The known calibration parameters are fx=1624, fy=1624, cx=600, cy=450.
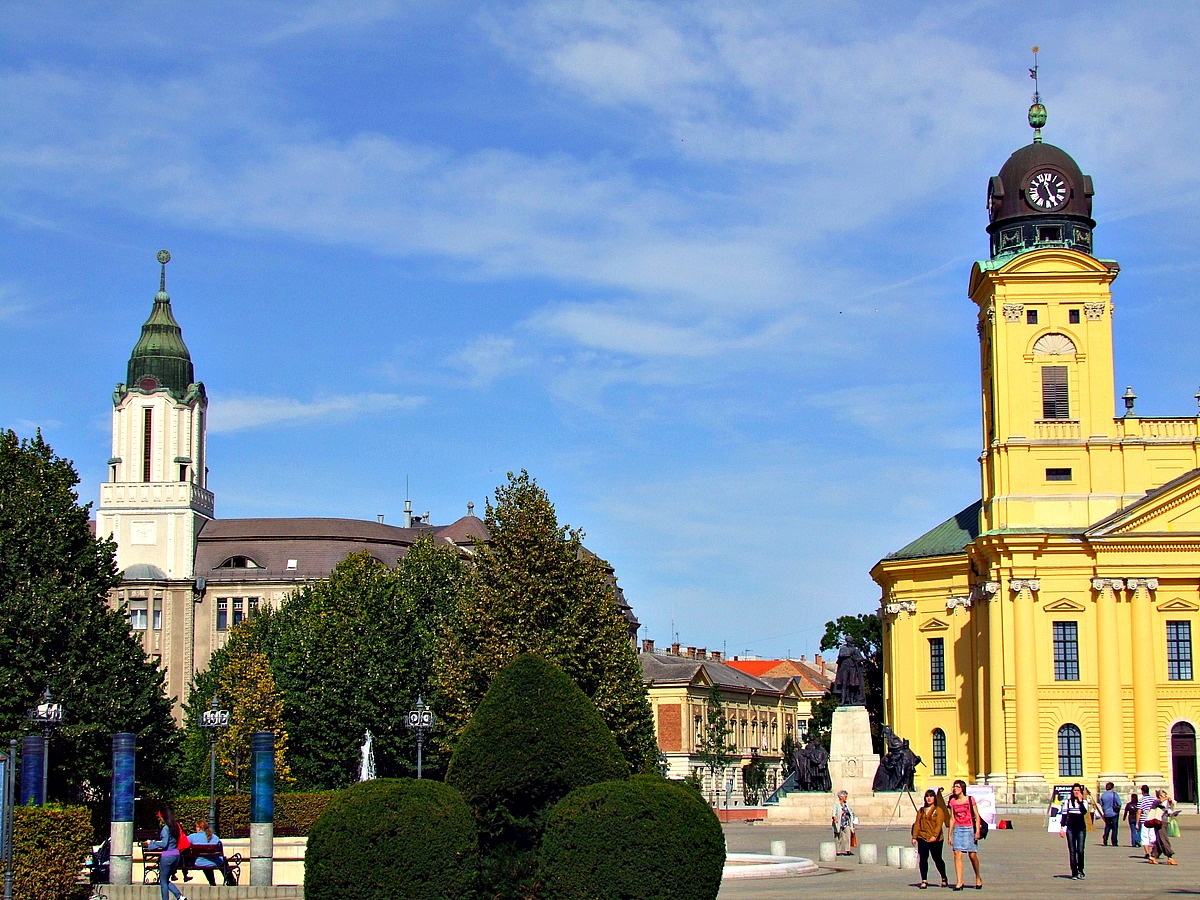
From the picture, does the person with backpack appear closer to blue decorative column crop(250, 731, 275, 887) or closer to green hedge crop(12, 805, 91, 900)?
green hedge crop(12, 805, 91, 900)

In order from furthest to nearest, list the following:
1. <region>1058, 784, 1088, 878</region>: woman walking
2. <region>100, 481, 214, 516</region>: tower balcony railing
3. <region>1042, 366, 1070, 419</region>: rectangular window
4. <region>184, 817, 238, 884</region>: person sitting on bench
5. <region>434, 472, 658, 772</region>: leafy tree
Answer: <region>100, 481, 214, 516</region>: tower balcony railing, <region>1042, 366, 1070, 419</region>: rectangular window, <region>434, 472, 658, 772</region>: leafy tree, <region>1058, 784, 1088, 878</region>: woman walking, <region>184, 817, 238, 884</region>: person sitting on bench

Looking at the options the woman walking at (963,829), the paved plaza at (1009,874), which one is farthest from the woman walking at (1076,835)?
the woman walking at (963,829)

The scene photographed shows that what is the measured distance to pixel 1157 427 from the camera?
67.1 meters

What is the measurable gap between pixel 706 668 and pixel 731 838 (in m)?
84.1

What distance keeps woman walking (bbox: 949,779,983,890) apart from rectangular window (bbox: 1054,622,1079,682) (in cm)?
4097

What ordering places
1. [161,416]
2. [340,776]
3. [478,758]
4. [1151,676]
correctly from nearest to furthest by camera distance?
[478,758], [340,776], [1151,676], [161,416]

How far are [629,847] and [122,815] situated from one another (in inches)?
643

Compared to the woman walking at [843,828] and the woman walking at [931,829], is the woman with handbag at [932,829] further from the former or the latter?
the woman walking at [843,828]

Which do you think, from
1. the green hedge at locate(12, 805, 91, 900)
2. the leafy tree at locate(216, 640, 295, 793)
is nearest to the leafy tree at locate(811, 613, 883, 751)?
the leafy tree at locate(216, 640, 295, 793)

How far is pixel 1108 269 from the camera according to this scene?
225 feet

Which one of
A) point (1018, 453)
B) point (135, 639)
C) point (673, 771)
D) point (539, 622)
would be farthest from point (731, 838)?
point (673, 771)

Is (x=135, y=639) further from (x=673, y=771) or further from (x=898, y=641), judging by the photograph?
(x=673, y=771)

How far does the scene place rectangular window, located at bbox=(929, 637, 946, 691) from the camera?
73062 millimetres

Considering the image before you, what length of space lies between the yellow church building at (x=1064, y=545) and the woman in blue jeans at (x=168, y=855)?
45.4m
